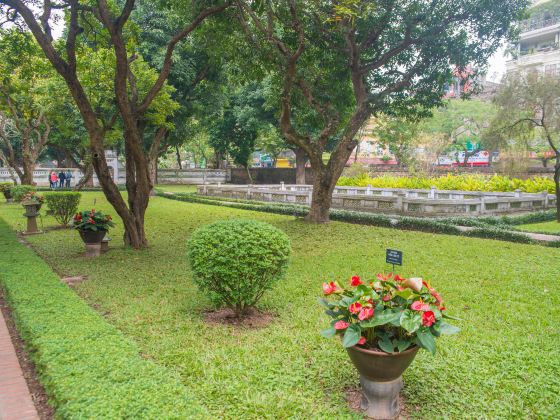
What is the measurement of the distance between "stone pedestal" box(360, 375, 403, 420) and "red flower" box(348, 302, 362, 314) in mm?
564

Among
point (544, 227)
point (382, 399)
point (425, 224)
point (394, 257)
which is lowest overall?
point (544, 227)

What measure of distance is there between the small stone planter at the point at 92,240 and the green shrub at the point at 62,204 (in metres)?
4.57

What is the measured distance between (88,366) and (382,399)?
7.65ft

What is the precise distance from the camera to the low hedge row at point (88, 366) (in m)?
2.86

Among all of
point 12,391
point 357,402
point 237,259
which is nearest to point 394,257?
point 237,259

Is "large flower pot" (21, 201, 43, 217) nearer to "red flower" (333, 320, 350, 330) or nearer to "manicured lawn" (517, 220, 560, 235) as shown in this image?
"red flower" (333, 320, 350, 330)

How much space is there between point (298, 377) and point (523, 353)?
2124 mm

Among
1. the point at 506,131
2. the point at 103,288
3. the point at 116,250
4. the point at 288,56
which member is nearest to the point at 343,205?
the point at 506,131

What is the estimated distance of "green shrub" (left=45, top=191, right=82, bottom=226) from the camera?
39.5ft

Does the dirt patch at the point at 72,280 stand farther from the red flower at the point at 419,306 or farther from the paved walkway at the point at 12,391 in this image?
the red flower at the point at 419,306

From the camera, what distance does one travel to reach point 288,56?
10.6 metres

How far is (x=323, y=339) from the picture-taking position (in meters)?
4.14

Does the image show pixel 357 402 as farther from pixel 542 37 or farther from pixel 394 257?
A: pixel 542 37

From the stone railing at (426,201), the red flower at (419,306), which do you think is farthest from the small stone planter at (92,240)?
the stone railing at (426,201)
